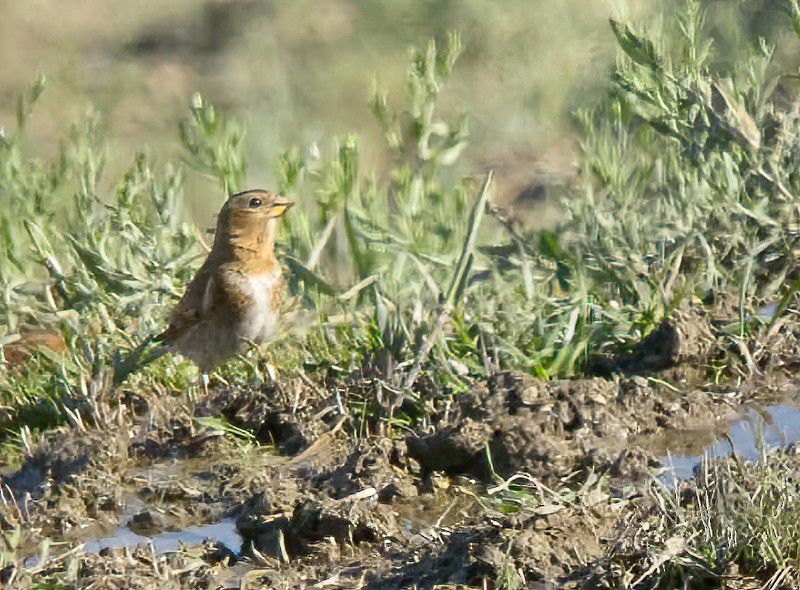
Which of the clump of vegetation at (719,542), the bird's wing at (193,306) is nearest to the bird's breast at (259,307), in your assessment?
the bird's wing at (193,306)

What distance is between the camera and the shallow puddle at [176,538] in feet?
11.2

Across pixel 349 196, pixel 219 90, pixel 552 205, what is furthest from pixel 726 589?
pixel 219 90

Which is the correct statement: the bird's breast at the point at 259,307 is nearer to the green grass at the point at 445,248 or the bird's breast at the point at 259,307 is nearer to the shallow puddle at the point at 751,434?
the green grass at the point at 445,248

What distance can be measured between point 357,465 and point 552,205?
3.09m

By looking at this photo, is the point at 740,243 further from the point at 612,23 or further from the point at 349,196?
the point at 349,196

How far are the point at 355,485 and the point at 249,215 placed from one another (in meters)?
1.60

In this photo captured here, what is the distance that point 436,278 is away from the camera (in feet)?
15.2

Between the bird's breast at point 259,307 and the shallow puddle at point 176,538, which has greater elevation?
the bird's breast at point 259,307

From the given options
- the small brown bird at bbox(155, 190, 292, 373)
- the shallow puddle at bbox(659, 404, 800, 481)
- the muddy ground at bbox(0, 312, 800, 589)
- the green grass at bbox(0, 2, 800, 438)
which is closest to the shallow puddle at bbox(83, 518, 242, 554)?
the muddy ground at bbox(0, 312, 800, 589)

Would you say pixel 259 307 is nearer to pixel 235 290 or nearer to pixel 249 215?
pixel 235 290

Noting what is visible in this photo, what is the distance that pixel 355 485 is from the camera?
3512 millimetres

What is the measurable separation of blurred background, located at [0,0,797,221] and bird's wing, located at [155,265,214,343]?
63.1 inches

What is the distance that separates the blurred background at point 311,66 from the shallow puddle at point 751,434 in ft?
7.84

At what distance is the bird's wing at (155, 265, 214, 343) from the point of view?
15.0ft
